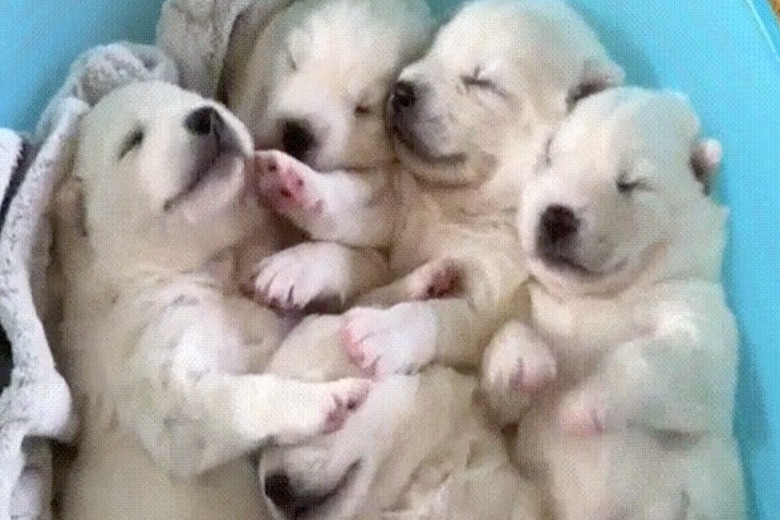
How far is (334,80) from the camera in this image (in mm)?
1528

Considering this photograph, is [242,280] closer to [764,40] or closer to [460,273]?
[460,273]

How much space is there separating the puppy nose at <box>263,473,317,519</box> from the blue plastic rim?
494mm

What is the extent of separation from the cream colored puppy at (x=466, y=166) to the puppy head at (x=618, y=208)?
0.06m

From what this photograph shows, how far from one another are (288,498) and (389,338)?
200 millimetres

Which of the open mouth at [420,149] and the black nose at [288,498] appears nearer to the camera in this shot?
the black nose at [288,498]

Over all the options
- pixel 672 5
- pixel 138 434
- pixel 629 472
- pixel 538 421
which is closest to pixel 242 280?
pixel 138 434

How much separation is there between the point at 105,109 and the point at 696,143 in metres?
0.67

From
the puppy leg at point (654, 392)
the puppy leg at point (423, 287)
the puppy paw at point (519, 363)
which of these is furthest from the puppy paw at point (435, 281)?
the puppy leg at point (654, 392)

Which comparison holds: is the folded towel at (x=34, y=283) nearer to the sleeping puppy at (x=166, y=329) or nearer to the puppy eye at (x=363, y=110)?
the sleeping puppy at (x=166, y=329)

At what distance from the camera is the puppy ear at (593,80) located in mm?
1529

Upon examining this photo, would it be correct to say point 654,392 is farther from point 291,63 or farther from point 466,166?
point 291,63

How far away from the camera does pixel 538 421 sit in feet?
4.58

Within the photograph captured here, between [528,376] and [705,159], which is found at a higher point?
[705,159]

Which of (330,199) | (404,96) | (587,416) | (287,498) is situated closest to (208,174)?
(330,199)
